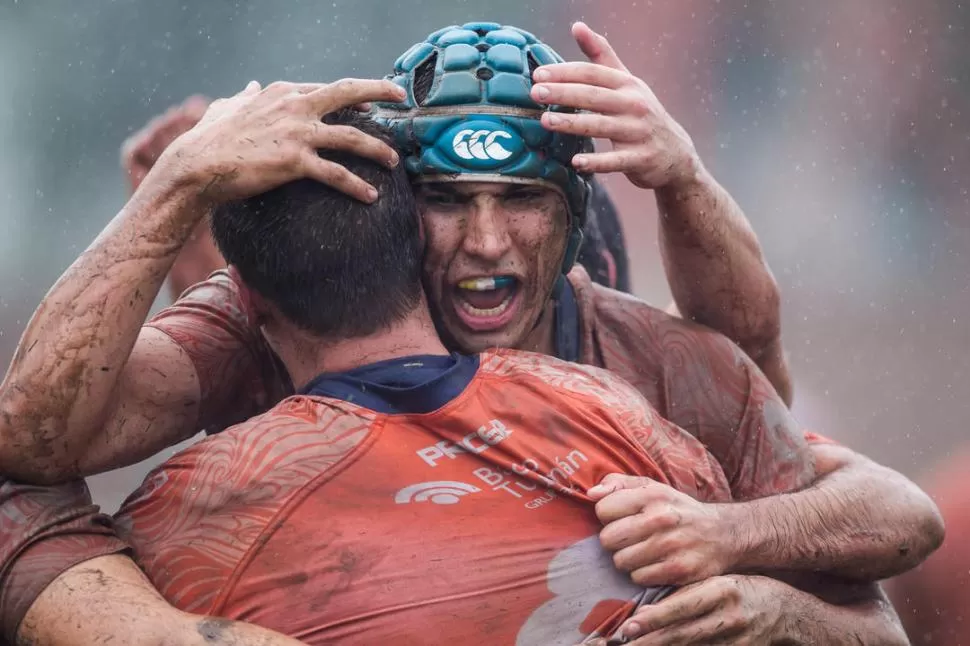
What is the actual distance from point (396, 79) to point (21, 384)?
1.26 m

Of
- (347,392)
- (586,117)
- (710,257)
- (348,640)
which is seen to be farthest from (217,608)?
(710,257)

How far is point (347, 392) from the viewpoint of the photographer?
9.98 feet

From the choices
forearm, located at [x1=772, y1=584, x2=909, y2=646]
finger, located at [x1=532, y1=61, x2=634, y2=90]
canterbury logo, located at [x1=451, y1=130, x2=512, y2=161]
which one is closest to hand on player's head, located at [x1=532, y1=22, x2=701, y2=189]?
finger, located at [x1=532, y1=61, x2=634, y2=90]

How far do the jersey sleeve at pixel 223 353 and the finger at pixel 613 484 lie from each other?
108cm

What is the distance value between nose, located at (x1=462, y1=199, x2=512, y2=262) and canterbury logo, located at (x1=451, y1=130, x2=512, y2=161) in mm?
118

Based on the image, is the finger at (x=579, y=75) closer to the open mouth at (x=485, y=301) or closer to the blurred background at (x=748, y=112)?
the open mouth at (x=485, y=301)

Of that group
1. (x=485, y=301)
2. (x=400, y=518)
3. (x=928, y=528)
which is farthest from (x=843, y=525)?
(x=400, y=518)

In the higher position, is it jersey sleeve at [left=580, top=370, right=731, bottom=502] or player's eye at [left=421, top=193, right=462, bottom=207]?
player's eye at [left=421, top=193, right=462, bottom=207]

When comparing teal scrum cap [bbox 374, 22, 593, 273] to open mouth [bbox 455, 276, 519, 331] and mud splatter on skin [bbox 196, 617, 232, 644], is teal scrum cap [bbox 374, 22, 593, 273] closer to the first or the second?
open mouth [bbox 455, 276, 519, 331]

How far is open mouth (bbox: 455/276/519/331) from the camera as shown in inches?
145

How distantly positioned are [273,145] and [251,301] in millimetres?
390

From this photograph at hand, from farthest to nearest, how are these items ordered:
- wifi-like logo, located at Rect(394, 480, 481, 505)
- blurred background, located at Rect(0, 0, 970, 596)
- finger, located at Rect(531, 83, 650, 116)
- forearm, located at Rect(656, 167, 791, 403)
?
blurred background, located at Rect(0, 0, 970, 596) → forearm, located at Rect(656, 167, 791, 403) → finger, located at Rect(531, 83, 650, 116) → wifi-like logo, located at Rect(394, 480, 481, 505)

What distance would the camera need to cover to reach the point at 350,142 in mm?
3230

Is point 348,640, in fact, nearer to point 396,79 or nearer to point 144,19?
point 396,79
